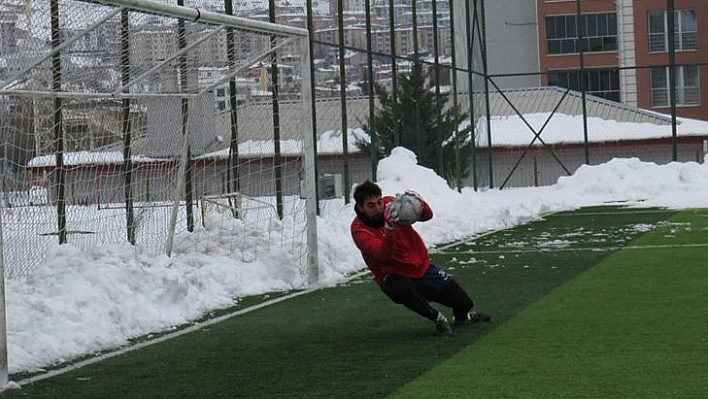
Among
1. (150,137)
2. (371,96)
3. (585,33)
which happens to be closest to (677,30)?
(585,33)

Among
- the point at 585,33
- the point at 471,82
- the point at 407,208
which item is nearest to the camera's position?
the point at 407,208

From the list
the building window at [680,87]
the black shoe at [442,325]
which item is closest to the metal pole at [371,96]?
the black shoe at [442,325]

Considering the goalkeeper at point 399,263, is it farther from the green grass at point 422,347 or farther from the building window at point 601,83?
the building window at point 601,83

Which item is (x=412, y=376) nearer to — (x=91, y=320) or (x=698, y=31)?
(x=91, y=320)

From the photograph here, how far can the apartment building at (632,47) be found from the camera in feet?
162

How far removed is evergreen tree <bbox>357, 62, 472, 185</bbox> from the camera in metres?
25.5

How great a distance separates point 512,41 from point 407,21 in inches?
1106

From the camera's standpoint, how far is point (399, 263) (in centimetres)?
949

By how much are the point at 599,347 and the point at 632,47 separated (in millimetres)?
44816

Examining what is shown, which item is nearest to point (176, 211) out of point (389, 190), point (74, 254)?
point (74, 254)

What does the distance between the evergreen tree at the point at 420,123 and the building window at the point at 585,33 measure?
24.4 meters

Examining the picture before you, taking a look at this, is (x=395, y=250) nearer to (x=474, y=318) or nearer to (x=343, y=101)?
(x=474, y=318)

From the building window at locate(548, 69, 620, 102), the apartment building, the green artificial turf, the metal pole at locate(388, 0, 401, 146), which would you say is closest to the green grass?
the green artificial turf

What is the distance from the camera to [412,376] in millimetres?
7750
